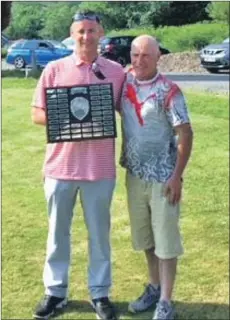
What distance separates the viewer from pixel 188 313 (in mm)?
3758

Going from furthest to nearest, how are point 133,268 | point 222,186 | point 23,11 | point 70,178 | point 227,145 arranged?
point 227,145, point 222,186, point 23,11, point 133,268, point 70,178

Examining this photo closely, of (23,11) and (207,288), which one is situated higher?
(23,11)

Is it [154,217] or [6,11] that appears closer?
[154,217]

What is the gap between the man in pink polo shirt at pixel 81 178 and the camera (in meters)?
3.36

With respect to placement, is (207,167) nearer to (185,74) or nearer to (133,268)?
(133,268)

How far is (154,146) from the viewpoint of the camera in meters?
3.35

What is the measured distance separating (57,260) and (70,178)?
1.62ft

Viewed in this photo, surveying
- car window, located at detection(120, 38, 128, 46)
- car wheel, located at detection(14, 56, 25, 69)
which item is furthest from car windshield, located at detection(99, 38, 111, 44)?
car wheel, located at detection(14, 56, 25, 69)

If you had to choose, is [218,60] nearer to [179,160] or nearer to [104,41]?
[104,41]

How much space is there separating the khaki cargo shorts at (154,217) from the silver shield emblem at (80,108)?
1.19 ft

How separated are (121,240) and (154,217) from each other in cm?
152

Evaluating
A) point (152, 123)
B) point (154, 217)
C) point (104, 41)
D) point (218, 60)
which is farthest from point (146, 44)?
point (218, 60)

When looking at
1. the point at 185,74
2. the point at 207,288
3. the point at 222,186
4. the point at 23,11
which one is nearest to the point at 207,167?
the point at 222,186

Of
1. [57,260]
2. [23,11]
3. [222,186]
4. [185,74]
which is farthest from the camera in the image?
[185,74]
